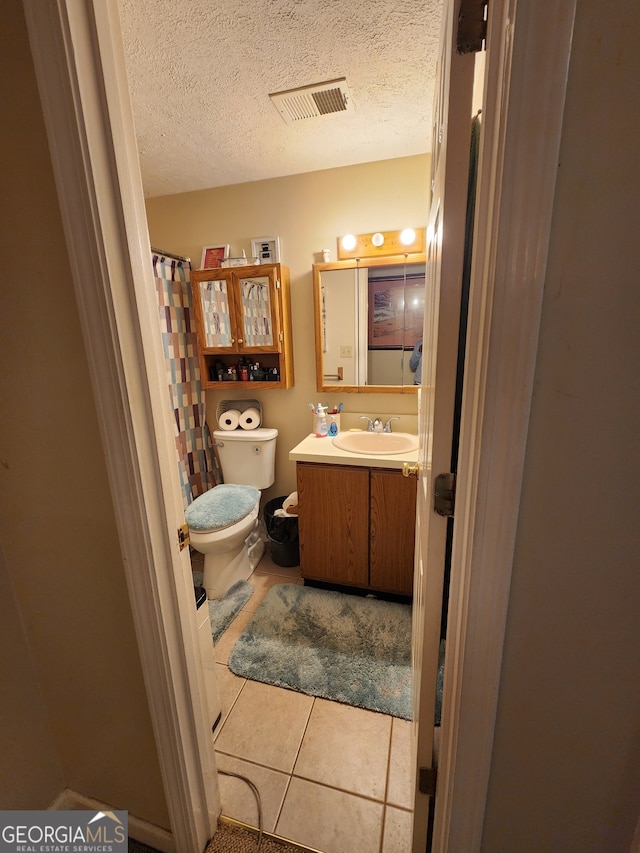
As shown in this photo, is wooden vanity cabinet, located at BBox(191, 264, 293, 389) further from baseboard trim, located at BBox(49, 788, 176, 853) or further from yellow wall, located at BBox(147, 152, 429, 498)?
baseboard trim, located at BBox(49, 788, 176, 853)

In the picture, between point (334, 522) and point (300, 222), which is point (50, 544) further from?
point (300, 222)

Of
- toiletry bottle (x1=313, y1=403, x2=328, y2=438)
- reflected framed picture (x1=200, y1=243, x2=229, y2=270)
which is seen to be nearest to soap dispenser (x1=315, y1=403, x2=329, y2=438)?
toiletry bottle (x1=313, y1=403, x2=328, y2=438)

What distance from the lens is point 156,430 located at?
700 mm

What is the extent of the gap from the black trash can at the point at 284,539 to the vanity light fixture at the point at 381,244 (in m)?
1.61

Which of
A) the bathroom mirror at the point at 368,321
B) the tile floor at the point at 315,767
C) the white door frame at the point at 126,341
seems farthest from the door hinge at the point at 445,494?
the bathroom mirror at the point at 368,321

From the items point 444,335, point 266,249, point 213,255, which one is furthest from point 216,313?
point 444,335

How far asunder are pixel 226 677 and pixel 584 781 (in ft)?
4.36

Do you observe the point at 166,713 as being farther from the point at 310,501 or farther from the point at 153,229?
the point at 153,229

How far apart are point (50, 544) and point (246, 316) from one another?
5.27 feet

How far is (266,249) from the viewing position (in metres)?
2.06

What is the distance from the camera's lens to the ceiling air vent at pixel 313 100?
1.26m

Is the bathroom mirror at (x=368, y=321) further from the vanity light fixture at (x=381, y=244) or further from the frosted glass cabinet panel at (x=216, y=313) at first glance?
the frosted glass cabinet panel at (x=216, y=313)

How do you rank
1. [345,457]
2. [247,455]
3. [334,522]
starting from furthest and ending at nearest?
[247,455], [334,522], [345,457]

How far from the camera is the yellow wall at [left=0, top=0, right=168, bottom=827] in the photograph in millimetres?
619
